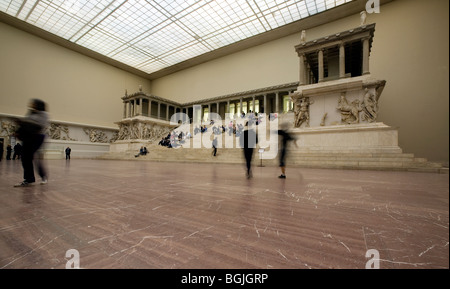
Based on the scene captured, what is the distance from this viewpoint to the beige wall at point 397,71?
2.34ft

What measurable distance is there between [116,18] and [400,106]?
25906 mm

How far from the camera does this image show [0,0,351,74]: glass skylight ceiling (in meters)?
18.2

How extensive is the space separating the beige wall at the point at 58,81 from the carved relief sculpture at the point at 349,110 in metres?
26.9

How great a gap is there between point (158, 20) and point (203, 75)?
9520 mm

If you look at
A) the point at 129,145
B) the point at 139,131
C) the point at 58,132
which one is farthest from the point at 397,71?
the point at 58,132

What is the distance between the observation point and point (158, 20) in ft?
67.6

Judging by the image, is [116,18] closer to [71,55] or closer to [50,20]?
[50,20]

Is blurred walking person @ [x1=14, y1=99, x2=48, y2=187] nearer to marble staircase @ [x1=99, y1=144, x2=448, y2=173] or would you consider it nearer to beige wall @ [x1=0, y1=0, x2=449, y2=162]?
marble staircase @ [x1=99, y1=144, x2=448, y2=173]

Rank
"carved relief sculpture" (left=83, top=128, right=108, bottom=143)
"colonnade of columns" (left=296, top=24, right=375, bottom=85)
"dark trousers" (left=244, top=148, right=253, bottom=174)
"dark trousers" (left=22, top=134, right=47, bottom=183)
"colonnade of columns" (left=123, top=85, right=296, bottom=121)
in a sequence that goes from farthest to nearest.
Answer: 1. "carved relief sculpture" (left=83, top=128, right=108, bottom=143)
2. "colonnade of columns" (left=123, top=85, right=296, bottom=121)
3. "colonnade of columns" (left=296, top=24, right=375, bottom=85)
4. "dark trousers" (left=244, top=148, right=253, bottom=174)
5. "dark trousers" (left=22, top=134, right=47, bottom=183)

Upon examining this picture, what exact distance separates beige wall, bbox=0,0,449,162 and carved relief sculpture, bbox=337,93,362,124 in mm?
2560

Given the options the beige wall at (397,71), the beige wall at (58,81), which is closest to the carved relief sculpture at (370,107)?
the beige wall at (397,71)

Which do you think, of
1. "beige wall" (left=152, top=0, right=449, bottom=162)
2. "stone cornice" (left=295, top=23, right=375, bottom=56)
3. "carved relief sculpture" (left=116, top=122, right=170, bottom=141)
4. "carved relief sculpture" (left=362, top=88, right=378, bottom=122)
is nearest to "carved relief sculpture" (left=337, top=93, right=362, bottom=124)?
"carved relief sculpture" (left=362, top=88, right=378, bottom=122)

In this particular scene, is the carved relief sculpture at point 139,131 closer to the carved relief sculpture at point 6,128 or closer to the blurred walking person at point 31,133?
the carved relief sculpture at point 6,128

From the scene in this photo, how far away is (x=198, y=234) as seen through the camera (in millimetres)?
1402
